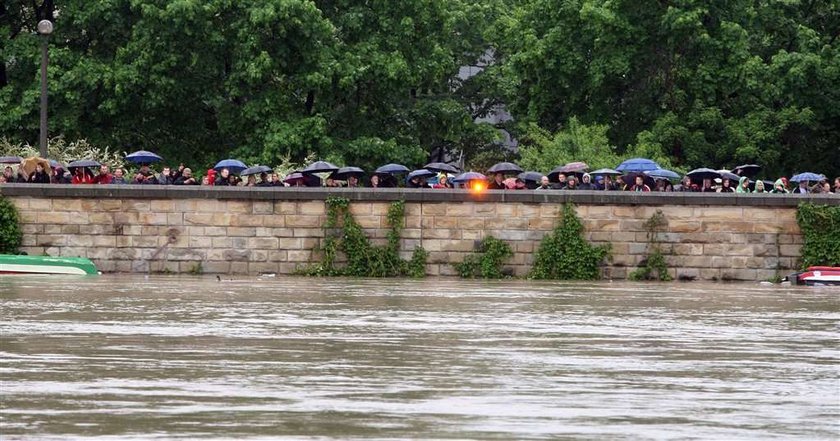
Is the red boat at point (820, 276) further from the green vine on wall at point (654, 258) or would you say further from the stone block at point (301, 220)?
the stone block at point (301, 220)

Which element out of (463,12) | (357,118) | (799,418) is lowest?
(799,418)

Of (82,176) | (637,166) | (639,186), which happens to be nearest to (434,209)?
(639,186)

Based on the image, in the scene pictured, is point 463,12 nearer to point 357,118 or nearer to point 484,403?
point 357,118

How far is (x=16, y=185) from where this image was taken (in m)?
35.6

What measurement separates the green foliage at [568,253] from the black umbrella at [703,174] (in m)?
3.66

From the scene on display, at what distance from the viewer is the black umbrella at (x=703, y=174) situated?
1500 inches

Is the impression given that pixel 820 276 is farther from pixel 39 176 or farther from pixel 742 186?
pixel 39 176

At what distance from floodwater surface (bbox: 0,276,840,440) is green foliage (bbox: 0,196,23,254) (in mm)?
8801

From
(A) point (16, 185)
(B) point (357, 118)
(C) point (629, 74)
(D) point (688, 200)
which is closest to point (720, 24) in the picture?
(C) point (629, 74)

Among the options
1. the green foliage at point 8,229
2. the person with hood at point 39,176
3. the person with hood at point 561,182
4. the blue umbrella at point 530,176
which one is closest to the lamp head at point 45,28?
the person with hood at point 39,176

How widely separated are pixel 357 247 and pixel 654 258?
219 inches

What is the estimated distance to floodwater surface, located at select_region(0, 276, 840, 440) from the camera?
1191cm

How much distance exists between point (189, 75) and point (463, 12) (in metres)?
13.2

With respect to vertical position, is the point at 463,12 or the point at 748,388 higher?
the point at 463,12
